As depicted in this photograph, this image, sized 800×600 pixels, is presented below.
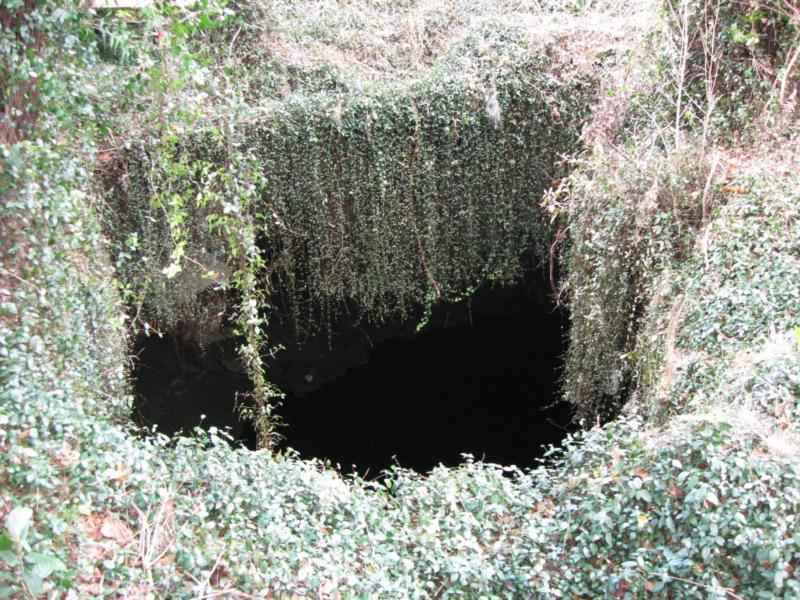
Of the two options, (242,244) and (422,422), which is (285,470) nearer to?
(242,244)

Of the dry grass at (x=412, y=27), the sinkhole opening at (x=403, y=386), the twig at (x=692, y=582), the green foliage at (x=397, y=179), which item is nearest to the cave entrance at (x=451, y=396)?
the sinkhole opening at (x=403, y=386)

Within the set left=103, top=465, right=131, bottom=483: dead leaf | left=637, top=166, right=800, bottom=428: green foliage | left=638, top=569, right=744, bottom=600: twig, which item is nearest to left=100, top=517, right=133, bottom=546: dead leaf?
left=103, top=465, right=131, bottom=483: dead leaf

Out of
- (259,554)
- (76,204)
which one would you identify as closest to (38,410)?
(259,554)

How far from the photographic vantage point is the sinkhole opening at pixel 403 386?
8.81m

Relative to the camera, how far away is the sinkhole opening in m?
8.81

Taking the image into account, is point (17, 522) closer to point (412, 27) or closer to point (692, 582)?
point (692, 582)

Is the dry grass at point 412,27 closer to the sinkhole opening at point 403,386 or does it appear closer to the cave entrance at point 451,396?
the sinkhole opening at point 403,386

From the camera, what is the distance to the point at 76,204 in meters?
4.55

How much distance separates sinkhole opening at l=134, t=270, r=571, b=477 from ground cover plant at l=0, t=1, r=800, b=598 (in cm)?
229

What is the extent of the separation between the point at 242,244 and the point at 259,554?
11.9 ft

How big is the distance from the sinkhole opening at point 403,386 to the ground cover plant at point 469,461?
7.52ft

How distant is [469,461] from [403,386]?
5.64 m

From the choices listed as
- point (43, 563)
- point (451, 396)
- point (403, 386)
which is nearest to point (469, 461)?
point (43, 563)

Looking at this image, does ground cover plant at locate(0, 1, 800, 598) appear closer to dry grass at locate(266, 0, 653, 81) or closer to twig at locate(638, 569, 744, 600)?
twig at locate(638, 569, 744, 600)
